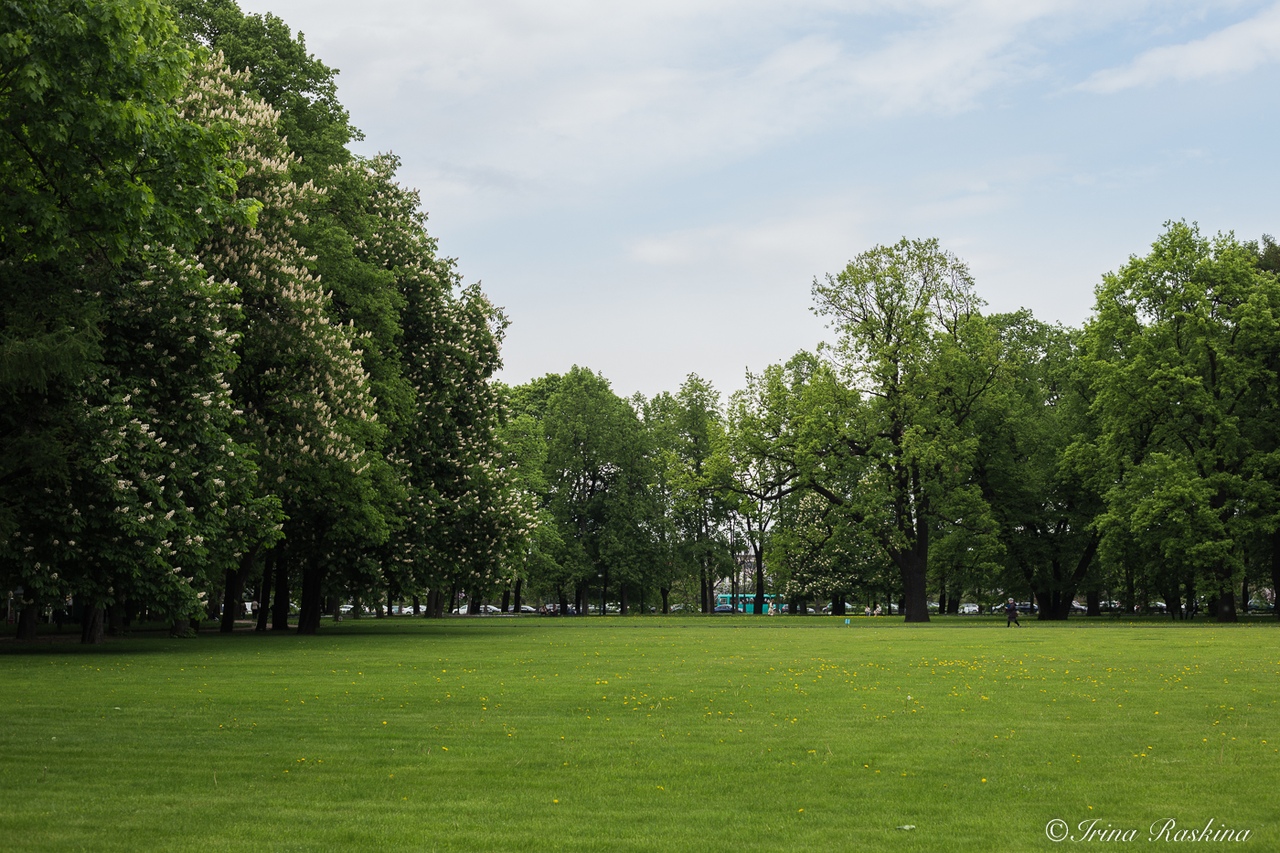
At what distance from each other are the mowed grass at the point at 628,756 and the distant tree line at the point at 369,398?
674cm

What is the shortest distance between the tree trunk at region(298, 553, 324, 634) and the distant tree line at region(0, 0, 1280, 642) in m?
0.17

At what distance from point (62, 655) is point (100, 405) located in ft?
23.6

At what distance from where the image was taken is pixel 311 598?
47.1 metres

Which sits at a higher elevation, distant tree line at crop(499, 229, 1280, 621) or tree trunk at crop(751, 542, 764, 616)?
distant tree line at crop(499, 229, 1280, 621)

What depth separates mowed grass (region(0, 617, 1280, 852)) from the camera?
9.71 metres

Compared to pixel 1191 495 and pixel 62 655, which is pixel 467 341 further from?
pixel 1191 495

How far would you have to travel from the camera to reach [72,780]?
1162cm

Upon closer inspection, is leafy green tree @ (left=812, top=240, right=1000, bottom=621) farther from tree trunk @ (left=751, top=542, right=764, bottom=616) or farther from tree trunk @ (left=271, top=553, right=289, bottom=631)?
tree trunk @ (left=751, top=542, right=764, bottom=616)

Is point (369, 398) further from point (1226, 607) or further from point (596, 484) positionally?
point (596, 484)

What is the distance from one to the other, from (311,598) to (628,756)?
36.5m

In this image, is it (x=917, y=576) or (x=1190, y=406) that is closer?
(x=1190, y=406)

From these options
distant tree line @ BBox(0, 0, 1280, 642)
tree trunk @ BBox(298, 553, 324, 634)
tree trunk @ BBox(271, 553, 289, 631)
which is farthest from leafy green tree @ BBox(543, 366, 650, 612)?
tree trunk @ BBox(298, 553, 324, 634)

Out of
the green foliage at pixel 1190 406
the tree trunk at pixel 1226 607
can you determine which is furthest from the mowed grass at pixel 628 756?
the tree trunk at pixel 1226 607


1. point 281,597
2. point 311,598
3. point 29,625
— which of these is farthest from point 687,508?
point 29,625
